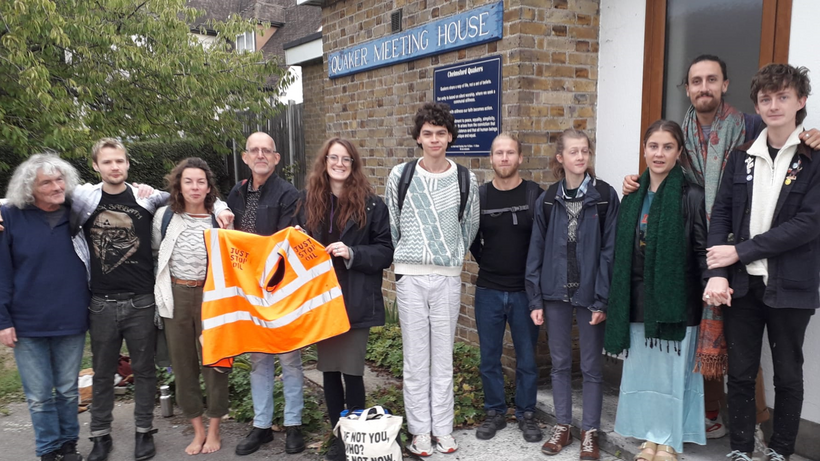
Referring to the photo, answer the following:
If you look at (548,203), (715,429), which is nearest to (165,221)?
(548,203)

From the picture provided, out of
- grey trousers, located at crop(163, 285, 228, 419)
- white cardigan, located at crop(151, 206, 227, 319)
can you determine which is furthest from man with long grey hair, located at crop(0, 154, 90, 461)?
grey trousers, located at crop(163, 285, 228, 419)

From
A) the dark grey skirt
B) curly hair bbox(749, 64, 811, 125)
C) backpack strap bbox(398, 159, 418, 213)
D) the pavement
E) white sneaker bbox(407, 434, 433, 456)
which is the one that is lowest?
the pavement

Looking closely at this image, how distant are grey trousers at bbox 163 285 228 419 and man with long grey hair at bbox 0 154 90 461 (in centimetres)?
56

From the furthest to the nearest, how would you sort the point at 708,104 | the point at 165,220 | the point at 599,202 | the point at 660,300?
the point at 165,220 → the point at 599,202 → the point at 708,104 → the point at 660,300

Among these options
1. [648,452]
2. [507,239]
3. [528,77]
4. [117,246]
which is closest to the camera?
[648,452]

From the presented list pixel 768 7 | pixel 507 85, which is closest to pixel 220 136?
pixel 507 85

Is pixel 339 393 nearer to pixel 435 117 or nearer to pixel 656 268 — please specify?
pixel 435 117

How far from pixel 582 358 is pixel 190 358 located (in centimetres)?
255

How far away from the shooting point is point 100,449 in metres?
4.05

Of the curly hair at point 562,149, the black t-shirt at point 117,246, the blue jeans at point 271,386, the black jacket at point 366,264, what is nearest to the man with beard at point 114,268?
the black t-shirt at point 117,246

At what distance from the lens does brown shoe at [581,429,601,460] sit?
3867 millimetres

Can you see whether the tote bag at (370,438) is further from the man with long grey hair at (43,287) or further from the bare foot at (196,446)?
the man with long grey hair at (43,287)

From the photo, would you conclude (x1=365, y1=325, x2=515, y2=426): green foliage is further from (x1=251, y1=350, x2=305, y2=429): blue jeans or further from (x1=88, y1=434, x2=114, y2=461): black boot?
(x1=88, y1=434, x2=114, y2=461): black boot

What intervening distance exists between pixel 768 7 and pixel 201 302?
3.99 m
